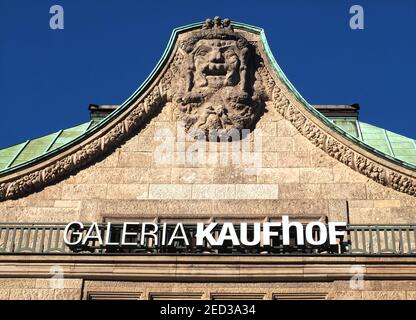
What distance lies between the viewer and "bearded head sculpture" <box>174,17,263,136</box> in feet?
93.0

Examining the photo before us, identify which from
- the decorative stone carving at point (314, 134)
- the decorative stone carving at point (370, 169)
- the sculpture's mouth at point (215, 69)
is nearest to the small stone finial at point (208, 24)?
the sculpture's mouth at point (215, 69)

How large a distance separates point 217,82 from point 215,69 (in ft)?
1.12

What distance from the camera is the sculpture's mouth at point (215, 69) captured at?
2875 cm

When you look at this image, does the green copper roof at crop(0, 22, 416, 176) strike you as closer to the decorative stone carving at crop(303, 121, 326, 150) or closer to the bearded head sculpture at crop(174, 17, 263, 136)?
the decorative stone carving at crop(303, 121, 326, 150)

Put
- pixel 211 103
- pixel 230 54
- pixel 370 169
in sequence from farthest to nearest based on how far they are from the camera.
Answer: pixel 230 54 → pixel 211 103 → pixel 370 169

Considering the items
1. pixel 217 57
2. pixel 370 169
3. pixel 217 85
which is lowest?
pixel 370 169

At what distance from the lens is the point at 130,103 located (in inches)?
1133

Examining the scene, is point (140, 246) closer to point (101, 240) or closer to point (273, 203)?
point (101, 240)

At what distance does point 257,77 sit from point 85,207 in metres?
5.38

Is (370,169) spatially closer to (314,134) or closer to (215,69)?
(314,134)

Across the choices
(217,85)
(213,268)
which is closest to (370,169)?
(217,85)

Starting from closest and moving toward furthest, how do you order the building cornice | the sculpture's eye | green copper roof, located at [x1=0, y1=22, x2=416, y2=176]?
the building cornice, green copper roof, located at [x1=0, y1=22, x2=416, y2=176], the sculpture's eye

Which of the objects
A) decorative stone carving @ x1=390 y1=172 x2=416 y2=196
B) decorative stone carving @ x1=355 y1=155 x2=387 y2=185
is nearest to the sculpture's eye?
decorative stone carving @ x1=355 y1=155 x2=387 y2=185
